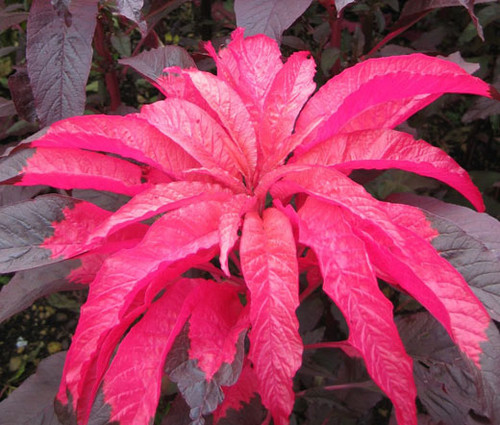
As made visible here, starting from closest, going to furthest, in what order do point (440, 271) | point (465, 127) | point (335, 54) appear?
point (440, 271) < point (335, 54) < point (465, 127)

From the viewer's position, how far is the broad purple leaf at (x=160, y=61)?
2.38 feet

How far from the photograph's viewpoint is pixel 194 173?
1.92ft

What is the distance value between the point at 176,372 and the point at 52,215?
0.23 m

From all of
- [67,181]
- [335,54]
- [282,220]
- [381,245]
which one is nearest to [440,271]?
[381,245]

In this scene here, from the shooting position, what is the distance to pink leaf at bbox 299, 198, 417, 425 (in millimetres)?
457

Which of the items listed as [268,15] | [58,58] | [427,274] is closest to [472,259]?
[427,274]

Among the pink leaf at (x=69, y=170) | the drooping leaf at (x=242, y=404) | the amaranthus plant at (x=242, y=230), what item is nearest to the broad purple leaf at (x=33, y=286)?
the amaranthus plant at (x=242, y=230)

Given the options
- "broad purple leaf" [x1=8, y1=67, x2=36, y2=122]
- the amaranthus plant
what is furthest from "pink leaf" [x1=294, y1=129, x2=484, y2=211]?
"broad purple leaf" [x1=8, y1=67, x2=36, y2=122]

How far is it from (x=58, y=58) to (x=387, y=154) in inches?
19.4

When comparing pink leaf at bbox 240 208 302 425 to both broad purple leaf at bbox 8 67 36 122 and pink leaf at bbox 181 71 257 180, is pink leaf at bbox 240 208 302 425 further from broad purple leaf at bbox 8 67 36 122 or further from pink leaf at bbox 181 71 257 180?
broad purple leaf at bbox 8 67 36 122

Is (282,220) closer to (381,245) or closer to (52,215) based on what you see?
(381,245)

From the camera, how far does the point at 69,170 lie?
56 cm

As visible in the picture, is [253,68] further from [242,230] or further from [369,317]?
[369,317]

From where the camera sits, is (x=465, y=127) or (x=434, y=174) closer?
(x=434, y=174)
